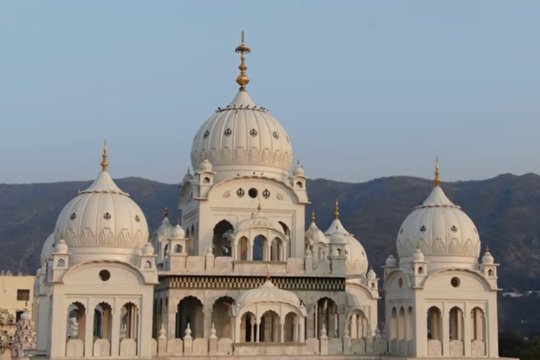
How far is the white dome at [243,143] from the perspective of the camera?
45.2 metres

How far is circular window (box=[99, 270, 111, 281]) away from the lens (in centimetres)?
3812

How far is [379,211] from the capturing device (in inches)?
5241

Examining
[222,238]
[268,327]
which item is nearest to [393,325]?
[268,327]

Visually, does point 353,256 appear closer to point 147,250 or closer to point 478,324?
point 478,324

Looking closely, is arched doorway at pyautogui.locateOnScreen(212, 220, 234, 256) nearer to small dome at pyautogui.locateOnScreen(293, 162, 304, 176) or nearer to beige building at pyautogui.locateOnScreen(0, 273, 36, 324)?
small dome at pyautogui.locateOnScreen(293, 162, 304, 176)

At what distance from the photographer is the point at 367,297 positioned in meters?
53.0

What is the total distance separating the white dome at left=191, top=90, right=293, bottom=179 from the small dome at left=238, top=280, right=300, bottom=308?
692cm

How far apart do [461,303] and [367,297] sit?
12.7m

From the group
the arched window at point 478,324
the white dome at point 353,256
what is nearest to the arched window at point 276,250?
the arched window at point 478,324

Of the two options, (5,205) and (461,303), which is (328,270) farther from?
(5,205)

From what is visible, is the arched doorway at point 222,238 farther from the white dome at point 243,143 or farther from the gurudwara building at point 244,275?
the white dome at point 243,143

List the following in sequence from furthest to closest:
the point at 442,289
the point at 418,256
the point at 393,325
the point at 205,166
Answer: the point at 205,166
the point at 393,325
the point at 442,289
the point at 418,256

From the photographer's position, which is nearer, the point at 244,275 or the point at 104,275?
the point at 104,275

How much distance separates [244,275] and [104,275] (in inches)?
251
